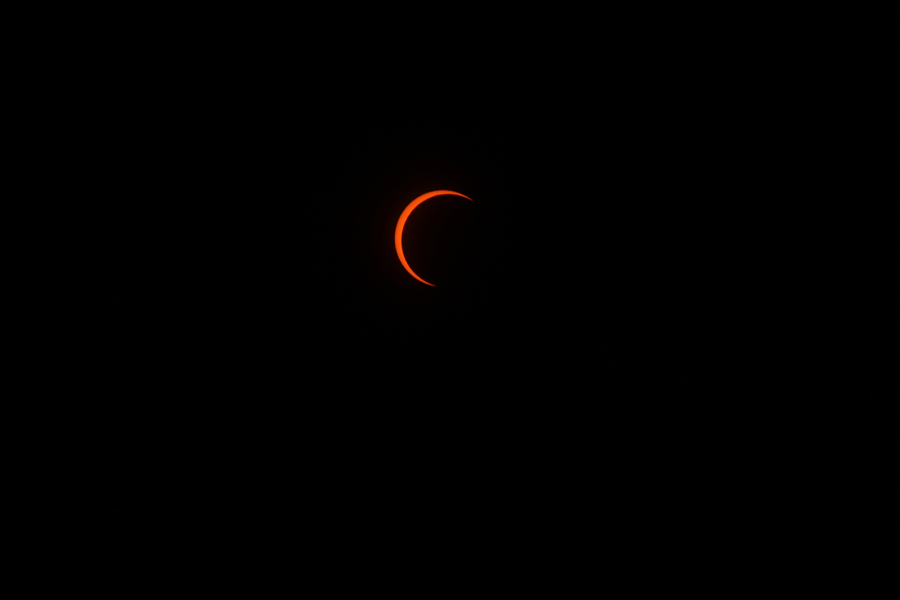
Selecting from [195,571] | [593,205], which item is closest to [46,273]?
[195,571]

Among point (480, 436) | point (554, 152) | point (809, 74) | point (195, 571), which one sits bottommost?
point (195, 571)

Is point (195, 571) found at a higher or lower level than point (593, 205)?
lower

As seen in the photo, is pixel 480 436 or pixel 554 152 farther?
pixel 480 436

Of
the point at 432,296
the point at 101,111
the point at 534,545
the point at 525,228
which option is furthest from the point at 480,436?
the point at 101,111

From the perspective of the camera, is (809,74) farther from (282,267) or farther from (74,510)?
(74,510)

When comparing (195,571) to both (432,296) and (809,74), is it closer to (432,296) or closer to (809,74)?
(432,296)

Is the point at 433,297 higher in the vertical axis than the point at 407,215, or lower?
lower
